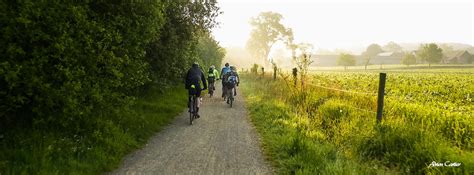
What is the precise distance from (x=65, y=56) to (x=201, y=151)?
333 centimetres

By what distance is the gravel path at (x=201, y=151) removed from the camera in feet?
20.1

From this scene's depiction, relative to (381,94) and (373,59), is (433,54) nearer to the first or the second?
(373,59)

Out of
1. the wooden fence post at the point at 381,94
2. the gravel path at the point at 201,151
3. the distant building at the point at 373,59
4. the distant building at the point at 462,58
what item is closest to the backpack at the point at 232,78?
the gravel path at the point at 201,151

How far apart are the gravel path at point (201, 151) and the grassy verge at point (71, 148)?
327 mm

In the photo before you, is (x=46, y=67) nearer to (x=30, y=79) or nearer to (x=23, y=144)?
(x=30, y=79)

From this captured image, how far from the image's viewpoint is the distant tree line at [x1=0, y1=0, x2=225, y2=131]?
5051mm

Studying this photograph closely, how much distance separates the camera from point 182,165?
20.6 ft

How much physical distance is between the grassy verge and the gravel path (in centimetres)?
33

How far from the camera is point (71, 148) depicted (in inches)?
242

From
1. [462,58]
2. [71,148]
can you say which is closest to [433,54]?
[462,58]

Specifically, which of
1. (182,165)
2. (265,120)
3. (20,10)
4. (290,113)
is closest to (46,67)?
(20,10)

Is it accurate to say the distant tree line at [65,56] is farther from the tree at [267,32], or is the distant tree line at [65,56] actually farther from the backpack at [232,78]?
the tree at [267,32]

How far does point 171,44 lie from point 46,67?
6.73 metres

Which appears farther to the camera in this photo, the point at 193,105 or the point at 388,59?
the point at 388,59
